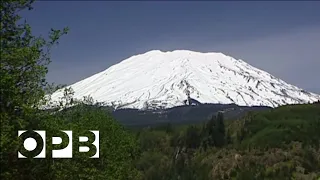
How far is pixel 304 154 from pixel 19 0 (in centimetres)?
18527

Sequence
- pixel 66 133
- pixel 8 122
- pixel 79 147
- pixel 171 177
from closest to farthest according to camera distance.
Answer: pixel 8 122, pixel 66 133, pixel 79 147, pixel 171 177

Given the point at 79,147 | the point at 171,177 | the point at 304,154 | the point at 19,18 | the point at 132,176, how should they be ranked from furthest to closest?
1. the point at 304,154
2. the point at 171,177
3. the point at 132,176
4. the point at 79,147
5. the point at 19,18

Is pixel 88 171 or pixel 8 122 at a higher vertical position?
pixel 8 122

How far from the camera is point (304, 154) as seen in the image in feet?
636

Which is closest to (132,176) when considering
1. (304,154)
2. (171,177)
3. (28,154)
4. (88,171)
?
(88,171)

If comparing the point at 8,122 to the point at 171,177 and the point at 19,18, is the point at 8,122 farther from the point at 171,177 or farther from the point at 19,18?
the point at 171,177

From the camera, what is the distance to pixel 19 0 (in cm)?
1992

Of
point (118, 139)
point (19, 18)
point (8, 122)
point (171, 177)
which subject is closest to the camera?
point (8, 122)

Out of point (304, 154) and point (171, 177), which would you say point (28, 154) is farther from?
point (304, 154)

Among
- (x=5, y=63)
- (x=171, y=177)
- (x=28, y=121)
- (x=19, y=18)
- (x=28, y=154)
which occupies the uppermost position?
(x=19, y=18)

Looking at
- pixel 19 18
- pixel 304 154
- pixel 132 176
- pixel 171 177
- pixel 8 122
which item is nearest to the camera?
pixel 8 122

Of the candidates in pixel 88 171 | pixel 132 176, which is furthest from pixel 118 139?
pixel 88 171

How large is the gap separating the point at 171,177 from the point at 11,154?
541 feet

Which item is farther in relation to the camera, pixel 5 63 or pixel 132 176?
pixel 132 176
